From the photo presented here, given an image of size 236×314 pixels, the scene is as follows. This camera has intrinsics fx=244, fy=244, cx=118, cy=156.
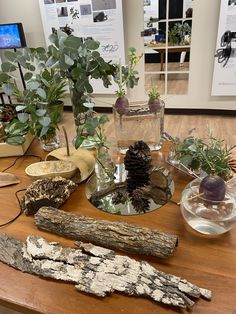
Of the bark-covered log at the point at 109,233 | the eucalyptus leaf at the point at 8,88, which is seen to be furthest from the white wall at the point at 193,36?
the bark-covered log at the point at 109,233

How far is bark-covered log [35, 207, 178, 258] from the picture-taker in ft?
1.86

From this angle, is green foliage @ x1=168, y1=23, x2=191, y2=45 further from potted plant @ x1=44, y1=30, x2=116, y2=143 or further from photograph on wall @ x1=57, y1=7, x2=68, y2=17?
potted plant @ x1=44, y1=30, x2=116, y2=143

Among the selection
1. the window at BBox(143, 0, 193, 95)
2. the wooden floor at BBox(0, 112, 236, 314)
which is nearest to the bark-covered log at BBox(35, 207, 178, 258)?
the wooden floor at BBox(0, 112, 236, 314)

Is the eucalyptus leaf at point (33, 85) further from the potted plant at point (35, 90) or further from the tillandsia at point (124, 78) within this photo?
the tillandsia at point (124, 78)

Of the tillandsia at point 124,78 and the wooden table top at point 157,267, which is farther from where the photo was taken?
the tillandsia at point 124,78

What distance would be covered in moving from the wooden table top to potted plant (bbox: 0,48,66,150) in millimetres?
306

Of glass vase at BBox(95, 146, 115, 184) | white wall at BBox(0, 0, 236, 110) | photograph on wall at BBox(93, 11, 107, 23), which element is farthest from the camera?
photograph on wall at BBox(93, 11, 107, 23)

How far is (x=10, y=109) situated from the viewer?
1157 mm

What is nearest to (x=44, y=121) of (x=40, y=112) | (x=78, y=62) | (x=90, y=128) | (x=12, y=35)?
(x=40, y=112)

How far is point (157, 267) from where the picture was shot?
553 mm

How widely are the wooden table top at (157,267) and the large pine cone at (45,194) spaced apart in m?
0.04

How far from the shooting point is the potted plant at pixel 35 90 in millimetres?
781

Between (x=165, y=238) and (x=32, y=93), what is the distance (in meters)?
0.60

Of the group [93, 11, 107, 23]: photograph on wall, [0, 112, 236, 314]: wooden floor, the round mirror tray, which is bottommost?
[0, 112, 236, 314]: wooden floor
